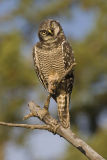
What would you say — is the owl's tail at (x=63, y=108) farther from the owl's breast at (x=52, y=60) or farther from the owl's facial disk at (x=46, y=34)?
the owl's facial disk at (x=46, y=34)

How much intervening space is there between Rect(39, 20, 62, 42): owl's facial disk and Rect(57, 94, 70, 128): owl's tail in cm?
68

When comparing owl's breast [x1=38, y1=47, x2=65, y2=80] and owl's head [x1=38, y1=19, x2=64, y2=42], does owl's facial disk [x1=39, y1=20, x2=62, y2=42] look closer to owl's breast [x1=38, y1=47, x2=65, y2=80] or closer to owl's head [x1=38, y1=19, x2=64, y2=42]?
owl's head [x1=38, y1=19, x2=64, y2=42]

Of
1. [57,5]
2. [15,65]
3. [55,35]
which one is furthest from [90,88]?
[55,35]

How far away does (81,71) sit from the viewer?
50.1 ft

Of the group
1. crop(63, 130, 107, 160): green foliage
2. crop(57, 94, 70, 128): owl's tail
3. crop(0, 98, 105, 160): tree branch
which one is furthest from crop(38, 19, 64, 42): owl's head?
crop(63, 130, 107, 160): green foliage

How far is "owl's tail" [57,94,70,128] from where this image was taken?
5.90 meters

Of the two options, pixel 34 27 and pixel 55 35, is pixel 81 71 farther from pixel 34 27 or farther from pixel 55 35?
pixel 55 35

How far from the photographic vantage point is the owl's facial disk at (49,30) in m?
6.54

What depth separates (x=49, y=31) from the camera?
6.57m

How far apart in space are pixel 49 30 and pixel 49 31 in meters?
0.02

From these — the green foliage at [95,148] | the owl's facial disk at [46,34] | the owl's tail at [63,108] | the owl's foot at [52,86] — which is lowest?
the green foliage at [95,148]

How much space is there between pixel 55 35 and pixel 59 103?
31.3 inches

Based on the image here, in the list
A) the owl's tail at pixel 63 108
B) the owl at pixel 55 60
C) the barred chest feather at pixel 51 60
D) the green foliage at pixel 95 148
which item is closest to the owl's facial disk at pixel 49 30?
the owl at pixel 55 60

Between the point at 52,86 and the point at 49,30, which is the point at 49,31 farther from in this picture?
the point at 52,86
